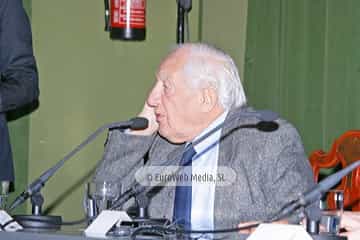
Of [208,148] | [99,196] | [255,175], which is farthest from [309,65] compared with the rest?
[99,196]

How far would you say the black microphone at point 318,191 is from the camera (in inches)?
60.5

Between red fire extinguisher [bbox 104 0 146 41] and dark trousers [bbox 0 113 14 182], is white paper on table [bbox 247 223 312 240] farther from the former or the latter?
red fire extinguisher [bbox 104 0 146 41]

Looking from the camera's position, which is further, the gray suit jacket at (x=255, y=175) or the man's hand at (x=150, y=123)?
the man's hand at (x=150, y=123)

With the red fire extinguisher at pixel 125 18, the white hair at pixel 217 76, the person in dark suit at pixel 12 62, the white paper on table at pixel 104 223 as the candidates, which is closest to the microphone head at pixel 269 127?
the white hair at pixel 217 76

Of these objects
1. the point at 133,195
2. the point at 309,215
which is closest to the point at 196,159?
the point at 133,195

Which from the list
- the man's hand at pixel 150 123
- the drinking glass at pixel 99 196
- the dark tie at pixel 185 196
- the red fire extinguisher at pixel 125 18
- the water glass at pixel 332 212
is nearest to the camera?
the water glass at pixel 332 212

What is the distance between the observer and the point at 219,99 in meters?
2.61

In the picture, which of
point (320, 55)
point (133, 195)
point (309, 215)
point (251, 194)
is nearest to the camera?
point (309, 215)

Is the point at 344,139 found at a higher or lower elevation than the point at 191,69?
lower

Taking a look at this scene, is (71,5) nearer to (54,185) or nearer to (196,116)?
(54,185)

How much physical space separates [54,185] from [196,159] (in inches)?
62.3

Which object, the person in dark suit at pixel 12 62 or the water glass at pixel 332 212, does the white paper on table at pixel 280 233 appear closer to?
the water glass at pixel 332 212

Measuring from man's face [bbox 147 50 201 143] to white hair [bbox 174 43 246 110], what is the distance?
0.03 metres

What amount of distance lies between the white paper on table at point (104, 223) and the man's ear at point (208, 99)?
2.29ft
